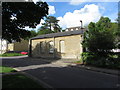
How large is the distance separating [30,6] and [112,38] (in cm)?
1010

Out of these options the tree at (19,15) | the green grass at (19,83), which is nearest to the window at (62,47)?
the tree at (19,15)

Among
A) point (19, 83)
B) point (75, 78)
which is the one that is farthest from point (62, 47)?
point (19, 83)

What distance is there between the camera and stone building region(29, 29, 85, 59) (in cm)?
2023

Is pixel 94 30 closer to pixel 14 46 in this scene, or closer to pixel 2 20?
pixel 2 20

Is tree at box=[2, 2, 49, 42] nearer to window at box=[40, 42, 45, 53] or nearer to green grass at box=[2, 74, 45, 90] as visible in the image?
green grass at box=[2, 74, 45, 90]

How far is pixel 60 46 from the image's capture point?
22.7 meters

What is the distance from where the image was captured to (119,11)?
14219mm

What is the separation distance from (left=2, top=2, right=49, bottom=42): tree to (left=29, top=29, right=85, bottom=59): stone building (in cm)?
760

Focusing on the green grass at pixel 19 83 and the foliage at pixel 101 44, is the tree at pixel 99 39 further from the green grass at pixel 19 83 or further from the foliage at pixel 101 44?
the green grass at pixel 19 83

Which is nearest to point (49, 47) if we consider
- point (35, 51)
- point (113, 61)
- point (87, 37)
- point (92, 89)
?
point (35, 51)

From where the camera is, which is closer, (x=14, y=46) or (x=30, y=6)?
(x=30, y=6)

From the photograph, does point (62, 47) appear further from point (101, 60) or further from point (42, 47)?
point (101, 60)

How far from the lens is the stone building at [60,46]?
20.2 meters

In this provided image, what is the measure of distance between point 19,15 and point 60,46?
10.4 m
